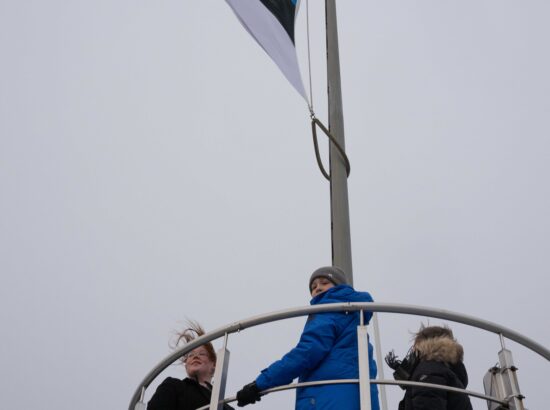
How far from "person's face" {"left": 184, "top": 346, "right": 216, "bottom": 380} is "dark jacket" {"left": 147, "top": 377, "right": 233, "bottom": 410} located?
0.36 ft

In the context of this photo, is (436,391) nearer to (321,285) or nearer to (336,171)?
(321,285)

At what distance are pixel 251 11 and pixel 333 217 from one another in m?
2.05

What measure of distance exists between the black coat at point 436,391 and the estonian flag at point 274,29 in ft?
8.50

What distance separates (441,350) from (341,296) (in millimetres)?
977

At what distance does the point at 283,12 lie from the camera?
645 cm

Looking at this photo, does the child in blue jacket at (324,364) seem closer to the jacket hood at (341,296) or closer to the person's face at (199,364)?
the jacket hood at (341,296)

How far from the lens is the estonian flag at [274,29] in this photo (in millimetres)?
6090

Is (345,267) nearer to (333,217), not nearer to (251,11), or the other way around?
(333,217)

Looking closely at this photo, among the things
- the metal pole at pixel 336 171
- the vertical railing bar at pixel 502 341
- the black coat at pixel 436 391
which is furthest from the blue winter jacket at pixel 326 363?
the metal pole at pixel 336 171

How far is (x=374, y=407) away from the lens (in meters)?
3.36

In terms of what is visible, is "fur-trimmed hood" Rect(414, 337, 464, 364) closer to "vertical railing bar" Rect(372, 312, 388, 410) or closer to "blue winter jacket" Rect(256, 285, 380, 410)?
"vertical railing bar" Rect(372, 312, 388, 410)

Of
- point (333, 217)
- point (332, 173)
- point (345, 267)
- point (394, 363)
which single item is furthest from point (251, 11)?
point (394, 363)

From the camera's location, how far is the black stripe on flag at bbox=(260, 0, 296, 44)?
20.9 ft

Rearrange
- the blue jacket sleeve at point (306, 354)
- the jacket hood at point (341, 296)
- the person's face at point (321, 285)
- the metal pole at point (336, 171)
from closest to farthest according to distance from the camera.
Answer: the blue jacket sleeve at point (306, 354)
the jacket hood at point (341, 296)
the person's face at point (321, 285)
the metal pole at point (336, 171)
